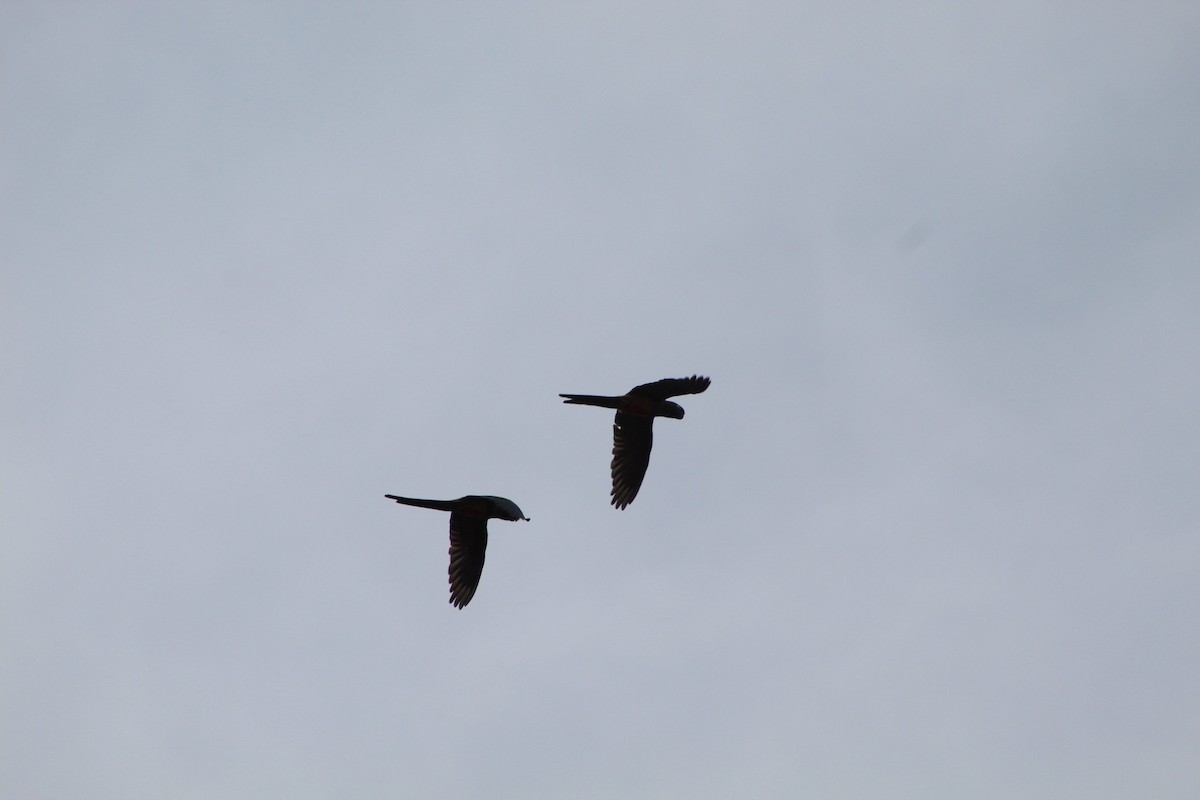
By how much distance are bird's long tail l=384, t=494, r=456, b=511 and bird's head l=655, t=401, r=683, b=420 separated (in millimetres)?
4480

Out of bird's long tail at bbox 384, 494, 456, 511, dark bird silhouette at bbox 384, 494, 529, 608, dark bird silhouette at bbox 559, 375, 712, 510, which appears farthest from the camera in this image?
dark bird silhouette at bbox 559, 375, 712, 510

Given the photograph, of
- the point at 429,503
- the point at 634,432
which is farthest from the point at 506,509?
the point at 634,432

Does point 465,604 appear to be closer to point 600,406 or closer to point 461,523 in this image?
point 461,523

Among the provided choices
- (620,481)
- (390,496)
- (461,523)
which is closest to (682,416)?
(620,481)

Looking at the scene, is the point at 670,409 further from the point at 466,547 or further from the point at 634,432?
the point at 466,547

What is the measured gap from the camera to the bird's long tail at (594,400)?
22266 millimetres

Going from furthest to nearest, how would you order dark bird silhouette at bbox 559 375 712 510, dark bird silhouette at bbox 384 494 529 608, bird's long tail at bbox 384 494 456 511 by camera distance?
dark bird silhouette at bbox 559 375 712 510 < dark bird silhouette at bbox 384 494 529 608 < bird's long tail at bbox 384 494 456 511

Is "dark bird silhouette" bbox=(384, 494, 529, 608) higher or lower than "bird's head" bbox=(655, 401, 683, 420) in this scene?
lower

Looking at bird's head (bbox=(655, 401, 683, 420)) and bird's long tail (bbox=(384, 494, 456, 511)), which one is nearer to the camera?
bird's long tail (bbox=(384, 494, 456, 511))

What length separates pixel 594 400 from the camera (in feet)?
73.9

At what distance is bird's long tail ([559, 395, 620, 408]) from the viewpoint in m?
22.3

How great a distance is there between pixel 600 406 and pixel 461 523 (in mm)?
3390

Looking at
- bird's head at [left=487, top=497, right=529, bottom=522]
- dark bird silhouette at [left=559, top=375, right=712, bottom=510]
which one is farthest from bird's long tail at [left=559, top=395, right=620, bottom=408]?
bird's head at [left=487, top=497, right=529, bottom=522]

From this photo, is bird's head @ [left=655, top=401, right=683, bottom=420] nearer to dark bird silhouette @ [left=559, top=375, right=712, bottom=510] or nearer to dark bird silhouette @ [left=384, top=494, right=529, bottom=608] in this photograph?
dark bird silhouette @ [left=559, top=375, right=712, bottom=510]
